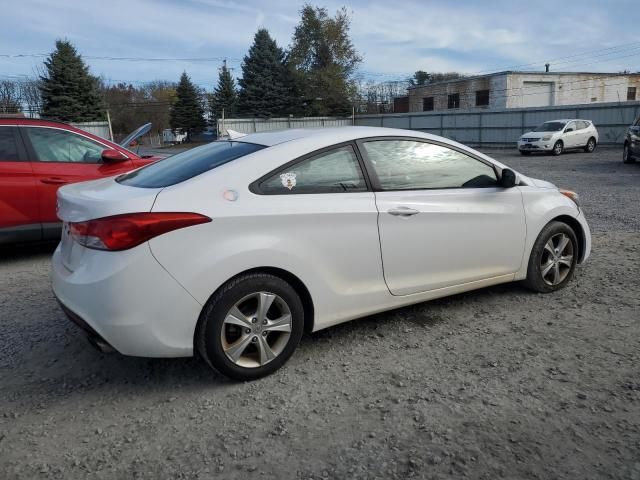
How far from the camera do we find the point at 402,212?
3.52 m

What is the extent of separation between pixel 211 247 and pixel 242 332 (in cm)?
55

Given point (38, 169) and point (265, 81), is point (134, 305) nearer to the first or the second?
point (38, 169)

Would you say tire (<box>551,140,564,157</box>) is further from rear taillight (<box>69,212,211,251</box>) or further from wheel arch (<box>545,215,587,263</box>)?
rear taillight (<box>69,212,211,251</box>)

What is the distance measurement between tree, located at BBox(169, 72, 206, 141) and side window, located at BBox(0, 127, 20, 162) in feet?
186

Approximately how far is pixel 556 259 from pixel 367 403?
2549 millimetres

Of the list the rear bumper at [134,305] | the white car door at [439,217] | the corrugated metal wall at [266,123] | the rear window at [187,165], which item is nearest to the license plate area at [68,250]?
the rear bumper at [134,305]

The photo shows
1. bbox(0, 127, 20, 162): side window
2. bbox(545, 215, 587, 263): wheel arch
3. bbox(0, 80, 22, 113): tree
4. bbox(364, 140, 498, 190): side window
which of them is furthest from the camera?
bbox(0, 80, 22, 113): tree

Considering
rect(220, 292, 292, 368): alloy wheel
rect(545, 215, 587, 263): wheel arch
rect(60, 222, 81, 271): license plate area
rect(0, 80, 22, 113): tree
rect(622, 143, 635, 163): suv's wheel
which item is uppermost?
rect(0, 80, 22, 113): tree

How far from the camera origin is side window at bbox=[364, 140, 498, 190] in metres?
3.60

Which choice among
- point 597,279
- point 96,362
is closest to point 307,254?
point 96,362

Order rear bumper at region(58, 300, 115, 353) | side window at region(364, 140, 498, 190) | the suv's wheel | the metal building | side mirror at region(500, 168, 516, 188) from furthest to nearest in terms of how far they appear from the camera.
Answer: the metal building < the suv's wheel < side mirror at region(500, 168, 516, 188) < side window at region(364, 140, 498, 190) < rear bumper at region(58, 300, 115, 353)

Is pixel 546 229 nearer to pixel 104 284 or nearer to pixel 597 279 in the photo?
pixel 597 279

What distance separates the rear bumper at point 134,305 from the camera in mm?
2738

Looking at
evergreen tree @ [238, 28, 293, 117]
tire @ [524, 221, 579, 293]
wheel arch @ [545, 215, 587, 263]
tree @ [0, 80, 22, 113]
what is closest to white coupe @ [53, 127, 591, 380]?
tire @ [524, 221, 579, 293]
